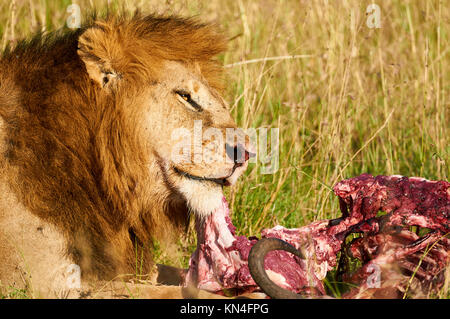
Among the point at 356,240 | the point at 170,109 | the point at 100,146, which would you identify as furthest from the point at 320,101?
the point at 100,146

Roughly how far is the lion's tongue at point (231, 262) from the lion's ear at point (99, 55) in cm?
83

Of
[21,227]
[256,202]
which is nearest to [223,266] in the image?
[21,227]

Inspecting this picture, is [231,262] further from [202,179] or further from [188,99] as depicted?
[188,99]

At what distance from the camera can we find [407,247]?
319 cm

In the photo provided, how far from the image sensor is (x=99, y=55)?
130 inches

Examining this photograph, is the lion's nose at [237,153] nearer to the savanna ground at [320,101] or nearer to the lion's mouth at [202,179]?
the lion's mouth at [202,179]

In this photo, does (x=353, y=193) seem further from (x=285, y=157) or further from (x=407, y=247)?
(x=285, y=157)

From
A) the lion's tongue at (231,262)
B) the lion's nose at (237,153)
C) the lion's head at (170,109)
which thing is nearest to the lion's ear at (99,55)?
the lion's head at (170,109)

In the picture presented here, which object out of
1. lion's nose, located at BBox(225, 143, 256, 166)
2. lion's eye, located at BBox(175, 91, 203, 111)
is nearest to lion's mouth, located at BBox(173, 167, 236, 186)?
lion's nose, located at BBox(225, 143, 256, 166)

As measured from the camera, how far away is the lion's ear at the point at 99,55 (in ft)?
10.7

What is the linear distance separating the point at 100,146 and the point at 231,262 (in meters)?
0.85

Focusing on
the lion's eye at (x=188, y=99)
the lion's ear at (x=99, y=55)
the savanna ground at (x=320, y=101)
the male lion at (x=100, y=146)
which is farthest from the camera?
the savanna ground at (x=320, y=101)

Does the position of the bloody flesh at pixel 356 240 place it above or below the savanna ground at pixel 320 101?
below

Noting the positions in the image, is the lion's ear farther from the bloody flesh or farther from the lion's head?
the bloody flesh
